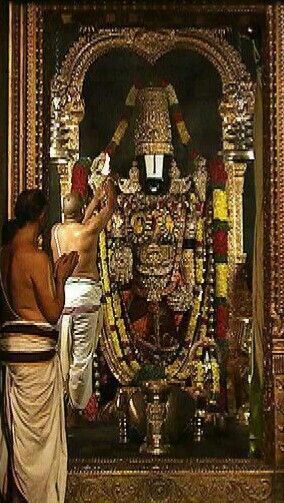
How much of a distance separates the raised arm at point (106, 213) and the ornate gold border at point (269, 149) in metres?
0.88

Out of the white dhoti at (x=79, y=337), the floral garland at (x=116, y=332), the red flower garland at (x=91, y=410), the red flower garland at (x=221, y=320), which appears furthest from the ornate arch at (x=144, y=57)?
the red flower garland at (x=91, y=410)

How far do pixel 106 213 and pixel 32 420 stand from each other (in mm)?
1966

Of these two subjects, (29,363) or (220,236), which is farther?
(220,236)

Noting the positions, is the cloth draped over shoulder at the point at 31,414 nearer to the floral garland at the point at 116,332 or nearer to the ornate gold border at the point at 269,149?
the ornate gold border at the point at 269,149

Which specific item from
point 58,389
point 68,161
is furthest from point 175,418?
point 68,161

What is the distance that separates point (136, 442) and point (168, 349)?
76 cm

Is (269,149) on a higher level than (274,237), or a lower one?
higher

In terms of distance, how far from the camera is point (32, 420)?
4.44m

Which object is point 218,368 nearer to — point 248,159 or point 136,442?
point 136,442

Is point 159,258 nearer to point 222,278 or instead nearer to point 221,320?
point 222,278

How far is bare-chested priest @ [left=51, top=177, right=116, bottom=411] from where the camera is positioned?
19.1 ft

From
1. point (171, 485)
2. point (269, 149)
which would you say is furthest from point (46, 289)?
point (269, 149)

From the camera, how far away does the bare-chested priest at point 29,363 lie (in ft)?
14.5

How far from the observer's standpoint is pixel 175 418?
5824 millimetres
